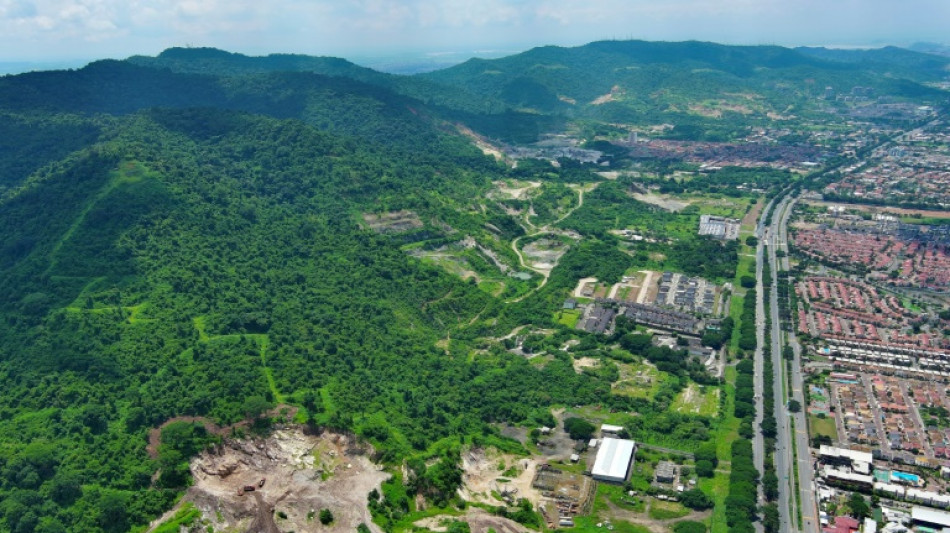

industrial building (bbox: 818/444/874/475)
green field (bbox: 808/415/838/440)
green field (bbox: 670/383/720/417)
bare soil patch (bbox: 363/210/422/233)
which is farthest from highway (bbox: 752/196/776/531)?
bare soil patch (bbox: 363/210/422/233)

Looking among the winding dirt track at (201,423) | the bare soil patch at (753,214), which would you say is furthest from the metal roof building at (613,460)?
the bare soil patch at (753,214)

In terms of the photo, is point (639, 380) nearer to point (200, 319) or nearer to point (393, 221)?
point (393, 221)

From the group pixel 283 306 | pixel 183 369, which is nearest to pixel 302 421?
pixel 183 369

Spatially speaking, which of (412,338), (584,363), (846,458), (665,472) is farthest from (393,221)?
(846,458)

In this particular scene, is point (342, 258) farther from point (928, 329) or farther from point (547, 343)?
point (928, 329)

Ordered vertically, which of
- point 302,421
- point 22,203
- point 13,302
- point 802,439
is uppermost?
point 22,203

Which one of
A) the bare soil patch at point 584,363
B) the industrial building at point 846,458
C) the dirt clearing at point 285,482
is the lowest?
the industrial building at point 846,458

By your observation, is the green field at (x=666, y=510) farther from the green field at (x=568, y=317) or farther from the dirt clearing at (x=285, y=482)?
the green field at (x=568, y=317)
